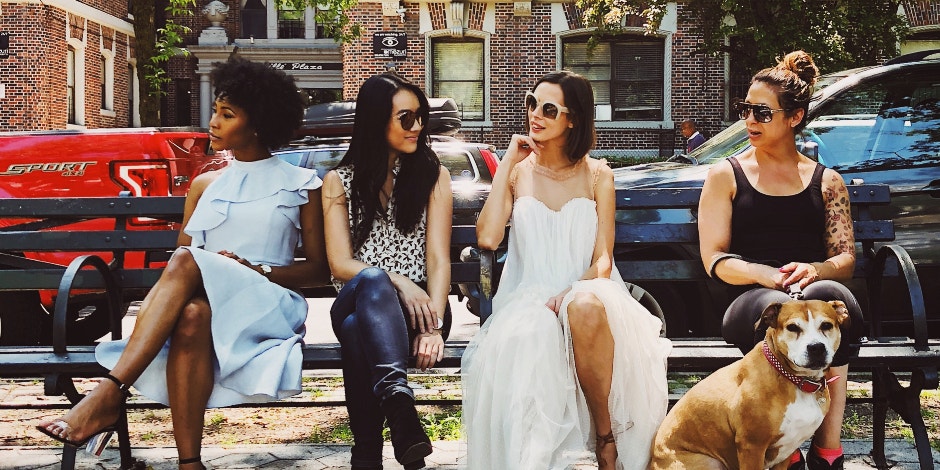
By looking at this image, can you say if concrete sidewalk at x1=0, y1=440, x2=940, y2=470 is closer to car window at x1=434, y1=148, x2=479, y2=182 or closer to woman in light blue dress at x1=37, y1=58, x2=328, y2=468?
woman in light blue dress at x1=37, y1=58, x2=328, y2=468

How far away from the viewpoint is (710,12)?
50.0 ft

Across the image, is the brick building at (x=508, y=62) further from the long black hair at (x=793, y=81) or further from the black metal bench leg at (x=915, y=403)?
the black metal bench leg at (x=915, y=403)

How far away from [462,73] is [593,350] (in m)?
20.2

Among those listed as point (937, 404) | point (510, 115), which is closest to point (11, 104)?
point (510, 115)

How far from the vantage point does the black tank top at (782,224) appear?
13.3ft

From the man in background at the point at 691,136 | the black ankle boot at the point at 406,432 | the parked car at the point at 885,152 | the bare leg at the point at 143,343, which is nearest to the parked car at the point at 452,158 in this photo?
the parked car at the point at 885,152

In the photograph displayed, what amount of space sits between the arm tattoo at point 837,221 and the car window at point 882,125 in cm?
236

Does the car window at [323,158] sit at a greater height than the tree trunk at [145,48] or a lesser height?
lesser

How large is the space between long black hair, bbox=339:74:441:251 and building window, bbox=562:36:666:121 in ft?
63.6

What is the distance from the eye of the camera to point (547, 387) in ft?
11.4

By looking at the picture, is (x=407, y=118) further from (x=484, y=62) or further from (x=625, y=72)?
(x=625, y=72)

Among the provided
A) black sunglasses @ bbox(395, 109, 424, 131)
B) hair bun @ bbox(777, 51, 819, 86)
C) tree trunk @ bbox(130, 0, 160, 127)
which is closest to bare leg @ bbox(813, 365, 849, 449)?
hair bun @ bbox(777, 51, 819, 86)

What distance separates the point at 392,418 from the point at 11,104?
24.1 meters

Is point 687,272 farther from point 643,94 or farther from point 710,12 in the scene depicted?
point 643,94
